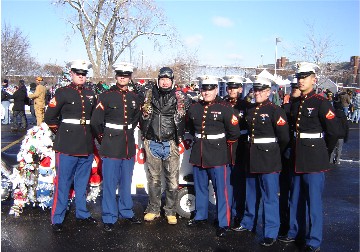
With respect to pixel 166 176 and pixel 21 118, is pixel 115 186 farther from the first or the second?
pixel 21 118

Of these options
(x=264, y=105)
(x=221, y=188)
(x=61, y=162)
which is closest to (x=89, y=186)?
(x=61, y=162)

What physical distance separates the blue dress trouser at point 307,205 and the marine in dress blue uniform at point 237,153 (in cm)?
83

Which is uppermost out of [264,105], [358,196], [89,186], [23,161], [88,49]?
[88,49]

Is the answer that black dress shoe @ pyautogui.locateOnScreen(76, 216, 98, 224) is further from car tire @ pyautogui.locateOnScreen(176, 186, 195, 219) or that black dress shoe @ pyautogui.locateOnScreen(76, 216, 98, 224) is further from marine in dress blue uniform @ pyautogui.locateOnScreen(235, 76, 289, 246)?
marine in dress blue uniform @ pyautogui.locateOnScreen(235, 76, 289, 246)

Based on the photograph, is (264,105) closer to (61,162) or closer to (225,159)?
(225,159)

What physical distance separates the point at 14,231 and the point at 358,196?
19.4 feet

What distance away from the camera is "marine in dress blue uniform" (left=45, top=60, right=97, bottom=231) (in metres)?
5.61

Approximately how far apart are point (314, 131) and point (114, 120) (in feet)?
8.45

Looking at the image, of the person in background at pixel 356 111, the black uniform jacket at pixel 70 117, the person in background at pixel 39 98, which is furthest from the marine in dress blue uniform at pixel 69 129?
the person in background at pixel 356 111

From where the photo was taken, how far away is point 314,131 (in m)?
4.99

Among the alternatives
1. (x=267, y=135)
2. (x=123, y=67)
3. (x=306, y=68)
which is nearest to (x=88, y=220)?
(x=123, y=67)

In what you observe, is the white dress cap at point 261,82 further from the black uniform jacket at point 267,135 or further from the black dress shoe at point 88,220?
the black dress shoe at point 88,220

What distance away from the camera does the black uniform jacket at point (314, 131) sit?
4.89 metres

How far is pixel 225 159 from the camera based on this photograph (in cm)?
560
